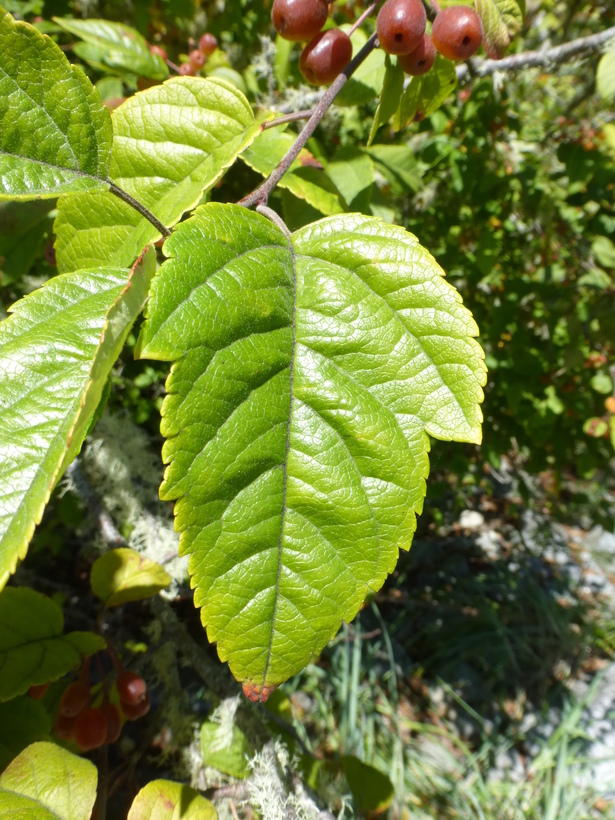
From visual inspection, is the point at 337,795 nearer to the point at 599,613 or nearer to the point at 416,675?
the point at 416,675

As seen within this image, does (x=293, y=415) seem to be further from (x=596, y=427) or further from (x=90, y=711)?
(x=596, y=427)

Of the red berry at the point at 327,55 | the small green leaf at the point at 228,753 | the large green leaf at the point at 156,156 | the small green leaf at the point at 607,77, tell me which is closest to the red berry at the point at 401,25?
the red berry at the point at 327,55

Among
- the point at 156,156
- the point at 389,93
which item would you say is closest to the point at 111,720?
the point at 156,156

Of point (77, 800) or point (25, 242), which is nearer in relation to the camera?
point (77, 800)

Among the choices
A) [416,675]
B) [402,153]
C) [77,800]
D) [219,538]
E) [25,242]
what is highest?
[402,153]

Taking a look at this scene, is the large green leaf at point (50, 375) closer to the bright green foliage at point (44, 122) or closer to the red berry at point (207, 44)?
the bright green foliage at point (44, 122)

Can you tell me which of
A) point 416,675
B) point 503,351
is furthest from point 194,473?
point 416,675

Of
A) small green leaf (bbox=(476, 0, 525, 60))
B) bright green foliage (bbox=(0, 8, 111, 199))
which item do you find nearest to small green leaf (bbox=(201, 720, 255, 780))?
bright green foliage (bbox=(0, 8, 111, 199))
